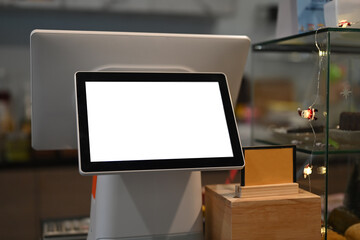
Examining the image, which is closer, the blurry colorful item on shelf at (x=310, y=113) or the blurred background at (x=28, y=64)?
the blurry colorful item on shelf at (x=310, y=113)

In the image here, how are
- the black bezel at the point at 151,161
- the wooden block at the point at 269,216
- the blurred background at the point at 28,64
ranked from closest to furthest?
the black bezel at the point at 151,161, the wooden block at the point at 269,216, the blurred background at the point at 28,64

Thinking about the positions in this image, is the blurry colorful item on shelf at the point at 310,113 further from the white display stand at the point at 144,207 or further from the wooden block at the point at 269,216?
the white display stand at the point at 144,207

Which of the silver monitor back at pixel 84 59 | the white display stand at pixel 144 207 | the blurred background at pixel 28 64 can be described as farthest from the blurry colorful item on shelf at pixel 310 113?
the blurred background at pixel 28 64

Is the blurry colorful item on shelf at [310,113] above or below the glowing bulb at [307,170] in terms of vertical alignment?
above

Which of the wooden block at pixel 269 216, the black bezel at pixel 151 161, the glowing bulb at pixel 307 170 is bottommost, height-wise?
the wooden block at pixel 269 216

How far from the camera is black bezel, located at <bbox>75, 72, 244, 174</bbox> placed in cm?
94

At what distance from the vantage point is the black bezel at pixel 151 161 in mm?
940

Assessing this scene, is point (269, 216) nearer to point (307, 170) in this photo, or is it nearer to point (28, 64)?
point (307, 170)

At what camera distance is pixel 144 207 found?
1.12 m

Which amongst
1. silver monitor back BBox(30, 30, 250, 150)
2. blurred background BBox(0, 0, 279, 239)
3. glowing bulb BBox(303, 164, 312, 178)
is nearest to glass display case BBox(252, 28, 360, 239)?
glowing bulb BBox(303, 164, 312, 178)

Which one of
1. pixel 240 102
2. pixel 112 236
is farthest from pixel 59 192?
pixel 112 236

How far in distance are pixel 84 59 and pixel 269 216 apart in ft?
1.83

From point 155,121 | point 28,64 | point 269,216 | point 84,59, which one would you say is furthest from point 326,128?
point 28,64

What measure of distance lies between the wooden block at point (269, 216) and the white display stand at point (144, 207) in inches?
3.4
